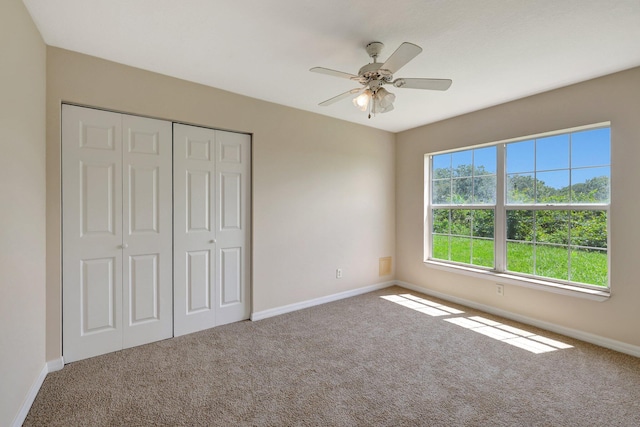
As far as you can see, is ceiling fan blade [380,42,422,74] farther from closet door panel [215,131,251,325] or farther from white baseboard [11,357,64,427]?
white baseboard [11,357,64,427]

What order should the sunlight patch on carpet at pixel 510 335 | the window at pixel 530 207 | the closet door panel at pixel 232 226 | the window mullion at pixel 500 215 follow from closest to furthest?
the sunlight patch on carpet at pixel 510 335 → the window at pixel 530 207 → the closet door panel at pixel 232 226 → the window mullion at pixel 500 215

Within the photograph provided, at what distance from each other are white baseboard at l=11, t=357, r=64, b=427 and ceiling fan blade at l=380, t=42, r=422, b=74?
10.1 feet

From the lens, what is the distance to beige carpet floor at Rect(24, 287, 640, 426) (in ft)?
5.76

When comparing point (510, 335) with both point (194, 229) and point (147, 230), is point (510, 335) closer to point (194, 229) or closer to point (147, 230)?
point (194, 229)

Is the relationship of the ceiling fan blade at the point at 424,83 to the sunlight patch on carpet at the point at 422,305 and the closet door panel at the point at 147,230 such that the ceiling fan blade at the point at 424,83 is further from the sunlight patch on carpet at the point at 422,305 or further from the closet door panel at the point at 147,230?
the sunlight patch on carpet at the point at 422,305

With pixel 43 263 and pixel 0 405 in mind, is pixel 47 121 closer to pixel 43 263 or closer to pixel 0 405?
pixel 43 263

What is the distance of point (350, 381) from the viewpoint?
211cm

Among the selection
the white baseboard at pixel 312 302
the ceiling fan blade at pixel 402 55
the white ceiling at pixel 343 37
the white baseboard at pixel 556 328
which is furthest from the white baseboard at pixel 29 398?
the white baseboard at pixel 556 328

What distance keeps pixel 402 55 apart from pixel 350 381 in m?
2.26

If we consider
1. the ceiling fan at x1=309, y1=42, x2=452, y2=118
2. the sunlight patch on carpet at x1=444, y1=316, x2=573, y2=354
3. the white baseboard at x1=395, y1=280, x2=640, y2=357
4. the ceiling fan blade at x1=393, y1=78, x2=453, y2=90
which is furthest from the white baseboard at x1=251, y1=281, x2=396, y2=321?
the ceiling fan blade at x1=393, y1=78, x2=453, y2=90

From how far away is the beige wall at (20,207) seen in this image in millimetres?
1516

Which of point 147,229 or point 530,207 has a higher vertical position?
point 530,207

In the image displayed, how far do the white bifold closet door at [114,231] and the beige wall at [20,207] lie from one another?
0.20m

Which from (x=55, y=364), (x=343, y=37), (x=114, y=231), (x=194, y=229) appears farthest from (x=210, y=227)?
(x=343, y=37)
